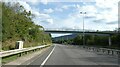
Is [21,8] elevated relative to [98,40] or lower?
elevated

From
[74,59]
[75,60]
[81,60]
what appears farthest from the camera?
[74,59]

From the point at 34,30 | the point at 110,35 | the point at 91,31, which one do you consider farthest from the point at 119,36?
the point at 34,30

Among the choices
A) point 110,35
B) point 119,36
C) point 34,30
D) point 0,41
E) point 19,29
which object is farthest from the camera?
point 110,35

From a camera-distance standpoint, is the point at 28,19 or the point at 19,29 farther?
the point at 28,19

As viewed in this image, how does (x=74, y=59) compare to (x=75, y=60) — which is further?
(x=74, y=59)

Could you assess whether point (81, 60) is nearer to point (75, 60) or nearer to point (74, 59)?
point (75, 60)

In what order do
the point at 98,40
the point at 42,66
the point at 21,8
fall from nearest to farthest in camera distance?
the point at 42,66, the point at 21,8, the point at 98,40

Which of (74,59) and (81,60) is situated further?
(74,59)

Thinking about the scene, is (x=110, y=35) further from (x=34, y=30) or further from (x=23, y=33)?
(x=23, y=33)

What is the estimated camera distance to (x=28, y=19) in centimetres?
6028

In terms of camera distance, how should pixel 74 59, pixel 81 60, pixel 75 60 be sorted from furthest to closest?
1. pixel 74 59
2. pixel 81 60
3. pixel 75 60

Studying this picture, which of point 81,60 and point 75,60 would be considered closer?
point 75,60

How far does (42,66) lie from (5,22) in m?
18.2

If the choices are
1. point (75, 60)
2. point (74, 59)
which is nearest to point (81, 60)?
point (75, 60)
